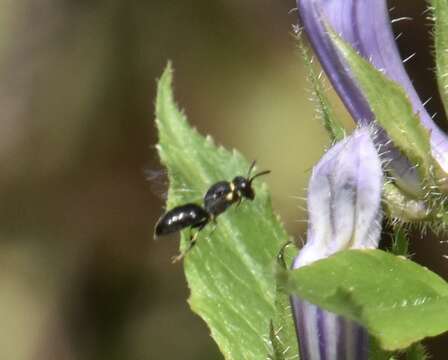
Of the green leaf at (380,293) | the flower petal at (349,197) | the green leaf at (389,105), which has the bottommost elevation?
the green leaf at (380,293)

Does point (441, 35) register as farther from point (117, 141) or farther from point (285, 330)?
point (117, 141)

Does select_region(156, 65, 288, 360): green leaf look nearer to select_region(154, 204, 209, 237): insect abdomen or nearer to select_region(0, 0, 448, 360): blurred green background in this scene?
select_region(154, 204, 209, 237): insect abdomen

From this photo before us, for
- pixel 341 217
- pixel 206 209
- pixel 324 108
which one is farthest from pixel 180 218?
pixel 341 217

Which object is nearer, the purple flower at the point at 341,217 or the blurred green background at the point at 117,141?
the purple flower at the point at 341,217

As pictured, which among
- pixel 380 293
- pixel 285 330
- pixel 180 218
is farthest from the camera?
pixel 180 218

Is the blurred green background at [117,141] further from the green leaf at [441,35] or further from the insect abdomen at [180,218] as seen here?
the green leaf at [441,35]

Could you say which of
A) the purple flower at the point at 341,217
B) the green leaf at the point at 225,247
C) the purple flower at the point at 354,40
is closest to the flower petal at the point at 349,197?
the purple flower at the point at 341,217

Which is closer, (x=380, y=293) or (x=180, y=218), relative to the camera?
(x=380, y=293)

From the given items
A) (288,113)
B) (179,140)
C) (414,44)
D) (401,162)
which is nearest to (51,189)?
(288,113)
